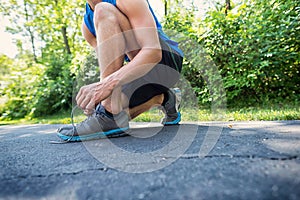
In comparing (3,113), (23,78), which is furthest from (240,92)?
(3,113)

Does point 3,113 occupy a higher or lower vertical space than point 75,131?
lower

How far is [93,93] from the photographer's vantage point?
101 cm

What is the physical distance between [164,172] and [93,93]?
0.58 m

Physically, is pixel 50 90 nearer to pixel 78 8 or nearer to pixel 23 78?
pixel 23 78

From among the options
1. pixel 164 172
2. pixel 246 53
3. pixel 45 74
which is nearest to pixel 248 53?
pixel 246 53

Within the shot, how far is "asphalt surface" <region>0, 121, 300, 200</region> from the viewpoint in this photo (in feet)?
1.52

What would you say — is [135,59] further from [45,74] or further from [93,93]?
[45,74]

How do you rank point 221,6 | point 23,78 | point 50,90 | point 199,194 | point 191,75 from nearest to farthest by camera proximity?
1. point 199,194
2. point 191,75
3. point 221,6
4. point 50,90
5. point 23,78

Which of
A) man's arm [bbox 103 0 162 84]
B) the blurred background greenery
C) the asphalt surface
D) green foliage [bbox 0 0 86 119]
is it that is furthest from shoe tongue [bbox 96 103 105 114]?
green foliage [bbox 0 0 86 119]

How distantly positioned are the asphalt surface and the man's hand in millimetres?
234

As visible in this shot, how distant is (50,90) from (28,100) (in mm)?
1194

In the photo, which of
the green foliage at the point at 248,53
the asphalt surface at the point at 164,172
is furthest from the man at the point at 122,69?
the green foliage at the point at 248,53

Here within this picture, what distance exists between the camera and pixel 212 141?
92cm

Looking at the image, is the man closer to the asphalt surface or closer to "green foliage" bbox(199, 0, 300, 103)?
the asphalt surface
